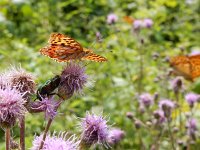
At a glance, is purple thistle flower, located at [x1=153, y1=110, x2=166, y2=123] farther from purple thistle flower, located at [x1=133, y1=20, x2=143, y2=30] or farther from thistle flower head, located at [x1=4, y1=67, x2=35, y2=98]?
thistle flower head, located at [x1=4, y1=67, x2=35, y2=98]

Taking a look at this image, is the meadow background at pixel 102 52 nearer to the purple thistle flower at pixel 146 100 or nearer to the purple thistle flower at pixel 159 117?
the purple thistle flower at pixel 146 100

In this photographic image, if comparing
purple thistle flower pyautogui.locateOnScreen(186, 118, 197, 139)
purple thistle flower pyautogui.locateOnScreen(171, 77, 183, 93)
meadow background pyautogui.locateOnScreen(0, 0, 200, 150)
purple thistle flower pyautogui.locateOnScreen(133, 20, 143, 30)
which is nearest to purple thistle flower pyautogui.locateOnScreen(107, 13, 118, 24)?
meadow background pyautogui.locateOnScreen(0, 0, 200, 150)

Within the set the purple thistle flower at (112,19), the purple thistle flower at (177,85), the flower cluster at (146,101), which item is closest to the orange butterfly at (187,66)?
the purple thistle flower at (177,85)

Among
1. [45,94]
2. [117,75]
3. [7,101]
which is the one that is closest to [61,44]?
[45,94]

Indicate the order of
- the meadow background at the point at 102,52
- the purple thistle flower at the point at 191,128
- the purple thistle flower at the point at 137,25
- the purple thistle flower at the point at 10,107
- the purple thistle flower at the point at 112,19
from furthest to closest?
1. the purple thistle flower at the point at 112,19
2. the purple thistle flower at the point at 137,25
3. the meadow background at the point at 102,52
4. the purple thistle flower at the point at 191,128
5. the purple thistle flower at the point at 10,107

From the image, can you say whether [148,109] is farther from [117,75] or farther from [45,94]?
[45,94]

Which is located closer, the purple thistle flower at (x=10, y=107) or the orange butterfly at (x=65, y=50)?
the purple thistle flower at (x=10, y=107)

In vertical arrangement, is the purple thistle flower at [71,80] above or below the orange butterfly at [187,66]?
above
